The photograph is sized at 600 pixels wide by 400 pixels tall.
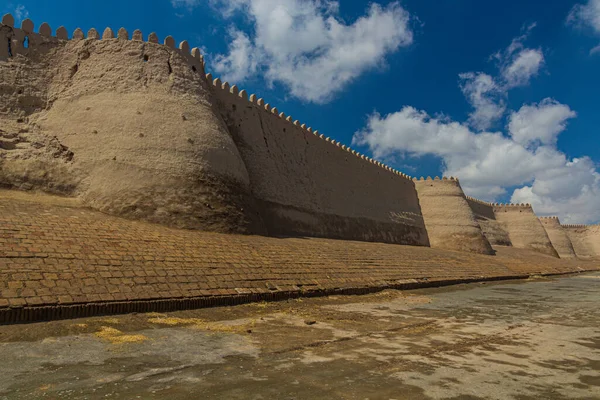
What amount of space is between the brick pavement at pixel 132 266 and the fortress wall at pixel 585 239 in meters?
54.9

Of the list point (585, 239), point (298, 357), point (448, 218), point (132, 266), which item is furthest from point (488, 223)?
point (298, 357)

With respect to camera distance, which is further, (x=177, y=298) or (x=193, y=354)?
(x=177, y=298)

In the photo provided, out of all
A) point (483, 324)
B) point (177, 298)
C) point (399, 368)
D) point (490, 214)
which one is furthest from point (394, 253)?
point (490, 214)

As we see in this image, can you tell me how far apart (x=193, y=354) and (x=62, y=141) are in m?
10.4

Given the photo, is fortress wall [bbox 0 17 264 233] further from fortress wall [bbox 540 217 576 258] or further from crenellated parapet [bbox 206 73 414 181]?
fortress wall [bbox 540 217 576 258]

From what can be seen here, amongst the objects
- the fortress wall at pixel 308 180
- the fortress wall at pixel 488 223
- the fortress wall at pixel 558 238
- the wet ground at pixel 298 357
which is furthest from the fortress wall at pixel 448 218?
the wet ground at pixel 298 357

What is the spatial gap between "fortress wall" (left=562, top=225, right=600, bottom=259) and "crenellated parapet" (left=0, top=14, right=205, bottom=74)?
58.2 m

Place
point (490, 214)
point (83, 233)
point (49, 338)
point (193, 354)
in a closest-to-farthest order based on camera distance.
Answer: point (193, 354) → point (49, 338) → point (83, 233) → point (490, 214)

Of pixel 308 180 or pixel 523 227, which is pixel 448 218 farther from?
pixel 308 180

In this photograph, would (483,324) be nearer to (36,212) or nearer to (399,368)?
(399,368)

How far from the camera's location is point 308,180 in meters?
21.3

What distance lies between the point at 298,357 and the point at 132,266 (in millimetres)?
4411

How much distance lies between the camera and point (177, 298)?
7449mm

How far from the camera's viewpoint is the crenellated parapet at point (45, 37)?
44.7ft
